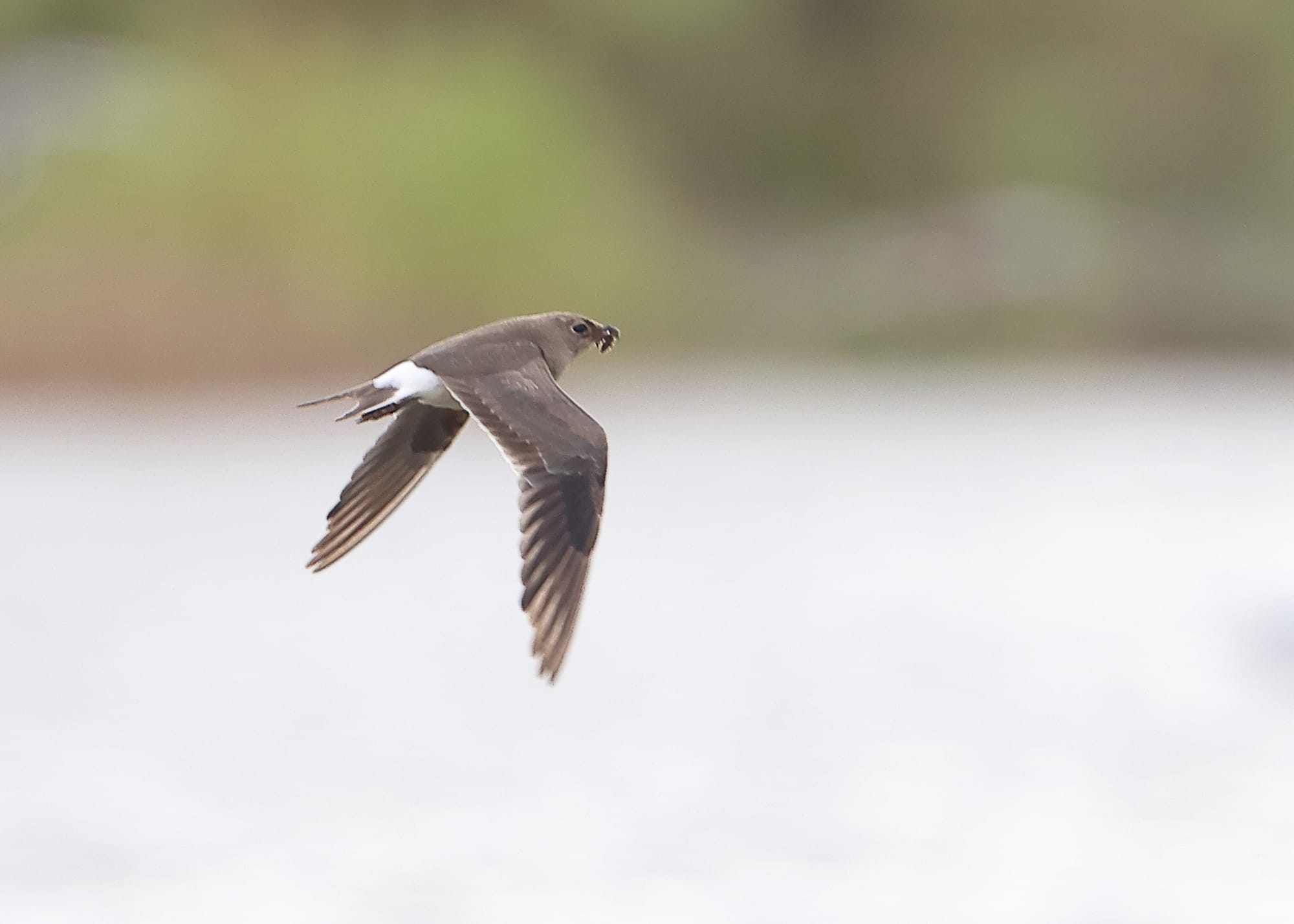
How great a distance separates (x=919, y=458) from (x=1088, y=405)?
13.9 feet

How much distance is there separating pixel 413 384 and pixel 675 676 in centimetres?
854

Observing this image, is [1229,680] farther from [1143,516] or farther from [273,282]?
[273,282]

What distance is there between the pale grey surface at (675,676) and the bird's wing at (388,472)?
368 centimetres

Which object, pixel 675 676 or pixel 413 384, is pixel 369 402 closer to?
pixel 413 384

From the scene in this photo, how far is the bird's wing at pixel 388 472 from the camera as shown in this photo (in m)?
5.73

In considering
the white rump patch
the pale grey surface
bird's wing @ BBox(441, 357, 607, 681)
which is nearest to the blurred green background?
the pale grey surface

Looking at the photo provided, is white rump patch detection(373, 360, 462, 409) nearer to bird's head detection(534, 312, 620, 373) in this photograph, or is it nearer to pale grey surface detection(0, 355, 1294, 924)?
bird's head detection(534, 312, 620, 373)

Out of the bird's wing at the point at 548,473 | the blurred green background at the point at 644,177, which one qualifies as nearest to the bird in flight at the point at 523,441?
the bird's wing at the point at 548,473

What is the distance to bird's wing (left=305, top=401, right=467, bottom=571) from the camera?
5730 mm

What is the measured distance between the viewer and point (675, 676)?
45.5 feet

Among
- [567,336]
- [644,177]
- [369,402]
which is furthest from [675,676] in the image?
[644,177]

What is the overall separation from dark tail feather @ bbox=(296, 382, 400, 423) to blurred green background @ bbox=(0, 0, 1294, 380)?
37.2 ft

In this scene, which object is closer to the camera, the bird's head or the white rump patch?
the white rump patch

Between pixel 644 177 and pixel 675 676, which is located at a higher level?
pixel 644 177
